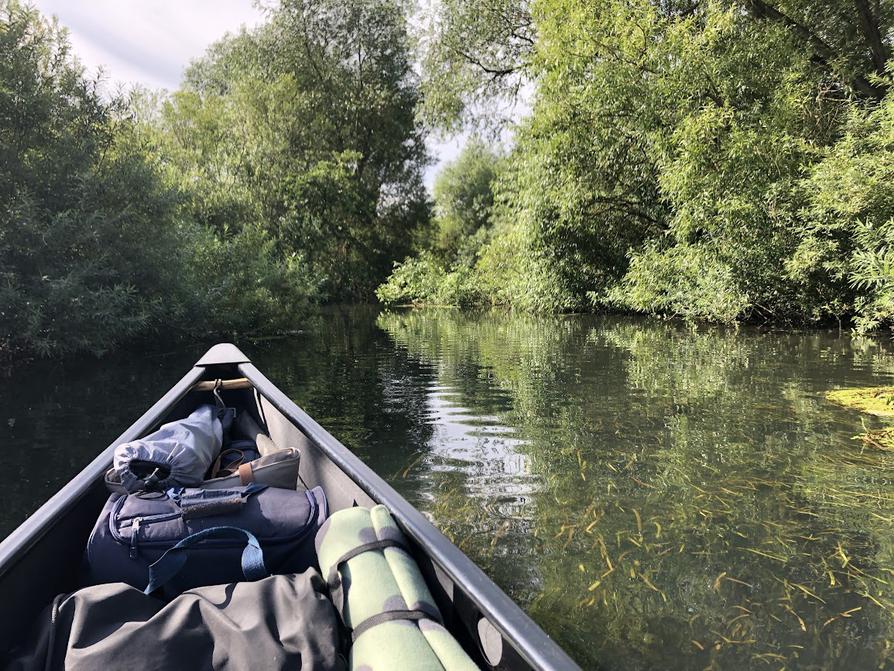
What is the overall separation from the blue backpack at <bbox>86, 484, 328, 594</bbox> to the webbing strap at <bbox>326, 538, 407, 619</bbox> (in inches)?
9.4

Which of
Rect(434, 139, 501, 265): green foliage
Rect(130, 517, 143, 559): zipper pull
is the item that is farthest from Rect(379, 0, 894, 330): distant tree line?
Rect(434, 139, 501, 265): green foliage

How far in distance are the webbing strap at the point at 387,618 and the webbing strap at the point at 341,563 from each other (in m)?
0.11

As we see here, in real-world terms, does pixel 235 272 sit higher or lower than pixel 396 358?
higher

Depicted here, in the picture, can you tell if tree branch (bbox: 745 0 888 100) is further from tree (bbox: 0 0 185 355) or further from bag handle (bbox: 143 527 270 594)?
bag handle (bbox: 143 527 270 594)

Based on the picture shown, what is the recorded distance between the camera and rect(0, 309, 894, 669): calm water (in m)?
2.02

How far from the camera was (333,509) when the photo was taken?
7.16ft

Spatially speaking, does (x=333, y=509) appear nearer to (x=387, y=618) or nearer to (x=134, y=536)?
(x=134, y=536)

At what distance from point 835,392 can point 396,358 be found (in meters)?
5.32

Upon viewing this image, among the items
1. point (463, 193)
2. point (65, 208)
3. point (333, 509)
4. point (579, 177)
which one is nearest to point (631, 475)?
point (333, 509)

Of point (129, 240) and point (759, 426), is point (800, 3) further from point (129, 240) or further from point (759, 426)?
point (129, 240)

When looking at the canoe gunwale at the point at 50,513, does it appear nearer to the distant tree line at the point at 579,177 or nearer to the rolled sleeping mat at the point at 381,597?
the rolled sleeping mat at the point at 381,597

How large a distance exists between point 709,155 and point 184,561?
9.74m

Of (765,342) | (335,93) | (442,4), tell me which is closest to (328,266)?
(335,93)

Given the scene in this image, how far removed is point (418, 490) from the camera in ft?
10.7
